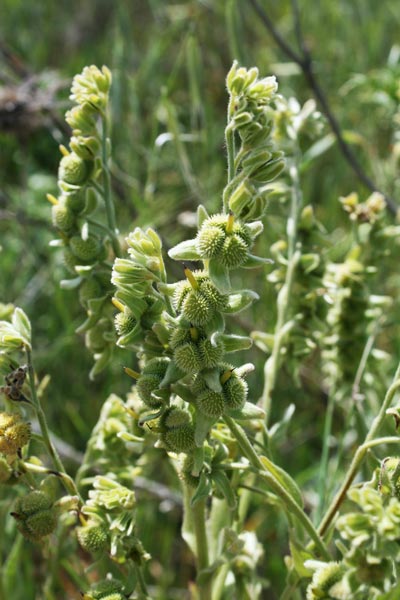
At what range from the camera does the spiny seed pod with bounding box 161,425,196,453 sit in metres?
0.78

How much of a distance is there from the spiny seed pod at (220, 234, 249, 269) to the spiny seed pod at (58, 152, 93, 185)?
1.02ft

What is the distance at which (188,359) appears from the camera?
739mm

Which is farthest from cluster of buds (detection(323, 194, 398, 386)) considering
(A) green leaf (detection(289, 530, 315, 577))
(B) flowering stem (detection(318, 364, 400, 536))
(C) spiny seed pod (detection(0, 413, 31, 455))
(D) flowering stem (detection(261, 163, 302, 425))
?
(C) spiny seed pod (detection(0, 413, 31, 455))

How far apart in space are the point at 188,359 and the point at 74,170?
1.18ft

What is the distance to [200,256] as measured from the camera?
770 millimetres

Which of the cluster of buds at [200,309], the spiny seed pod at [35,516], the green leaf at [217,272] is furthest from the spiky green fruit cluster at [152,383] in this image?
the spiny seed pod at [35,516]

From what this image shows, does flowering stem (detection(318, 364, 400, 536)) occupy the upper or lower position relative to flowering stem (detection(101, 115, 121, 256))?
lower

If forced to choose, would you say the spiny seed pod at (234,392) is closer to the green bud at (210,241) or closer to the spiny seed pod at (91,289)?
the green bud at (210,241)

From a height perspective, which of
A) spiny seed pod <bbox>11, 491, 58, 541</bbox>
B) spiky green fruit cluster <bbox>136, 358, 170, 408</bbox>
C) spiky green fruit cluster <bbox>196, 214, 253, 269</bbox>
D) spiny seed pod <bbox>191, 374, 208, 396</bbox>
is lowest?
spiny seed pod <bbox>11, 491, 58, 541</bbox>

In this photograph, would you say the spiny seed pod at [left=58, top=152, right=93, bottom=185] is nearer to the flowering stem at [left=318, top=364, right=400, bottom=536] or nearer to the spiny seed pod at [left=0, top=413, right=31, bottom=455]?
the spiny seed pod at [left=0, top=413, right=31, bottom=455]

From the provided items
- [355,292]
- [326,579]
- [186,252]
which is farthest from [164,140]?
[326,579]

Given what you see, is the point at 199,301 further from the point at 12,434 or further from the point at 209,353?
the point at 12,434

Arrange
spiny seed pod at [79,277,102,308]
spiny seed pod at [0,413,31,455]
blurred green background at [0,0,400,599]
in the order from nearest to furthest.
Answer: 1. spiny seed pod at [0,413,31,455]
2. spiny seed pod at [79,277,102,308]
3. blurred green background at [0,0,400,599]

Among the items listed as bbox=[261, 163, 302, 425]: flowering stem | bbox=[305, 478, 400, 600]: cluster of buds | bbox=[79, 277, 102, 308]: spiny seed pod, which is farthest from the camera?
bbox=[261, 163, 302, 425]: flowering stem
